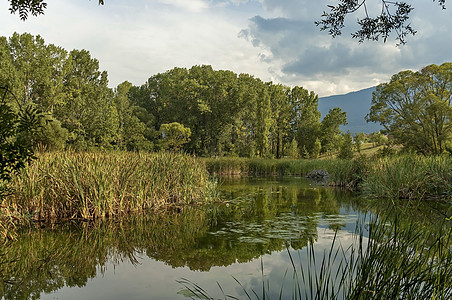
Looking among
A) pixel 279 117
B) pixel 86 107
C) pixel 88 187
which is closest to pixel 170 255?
pixel 88 187

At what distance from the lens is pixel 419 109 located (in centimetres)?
2550

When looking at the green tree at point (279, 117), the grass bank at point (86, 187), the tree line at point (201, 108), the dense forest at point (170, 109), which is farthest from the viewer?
the green tree at point (279, 117)

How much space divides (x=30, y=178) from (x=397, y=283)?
7.31m

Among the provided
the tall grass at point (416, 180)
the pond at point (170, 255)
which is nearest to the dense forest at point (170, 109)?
the pond at point (170, 255)

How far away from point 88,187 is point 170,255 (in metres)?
3.02

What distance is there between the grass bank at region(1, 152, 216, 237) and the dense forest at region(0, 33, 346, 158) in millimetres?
19885

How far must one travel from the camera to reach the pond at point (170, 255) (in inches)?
172

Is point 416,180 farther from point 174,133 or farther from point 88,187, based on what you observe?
point 174,133

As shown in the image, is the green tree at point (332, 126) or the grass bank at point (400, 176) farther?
the green tree at point (332, 126)

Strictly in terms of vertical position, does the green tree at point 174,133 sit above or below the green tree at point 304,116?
below

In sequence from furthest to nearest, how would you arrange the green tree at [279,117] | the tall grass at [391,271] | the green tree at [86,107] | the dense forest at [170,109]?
the green tree at [279,117] < the green tree at [86,107] < the dense forest at [170,109] < the tall grass at [391,271]

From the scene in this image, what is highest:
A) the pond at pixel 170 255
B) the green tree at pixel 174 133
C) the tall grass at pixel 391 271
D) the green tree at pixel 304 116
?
the green tree at pixel 304 116

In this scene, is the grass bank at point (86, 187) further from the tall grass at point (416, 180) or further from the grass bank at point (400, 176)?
the tall grass at point (416, 180)

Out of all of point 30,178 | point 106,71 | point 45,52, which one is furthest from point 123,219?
point 106,71
